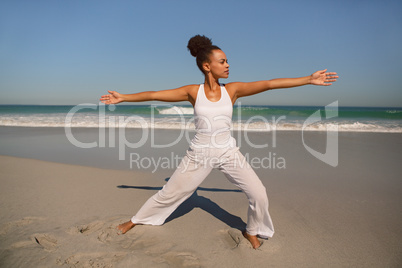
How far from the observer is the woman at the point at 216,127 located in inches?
110

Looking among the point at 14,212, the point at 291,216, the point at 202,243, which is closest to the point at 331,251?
the point at 291,216

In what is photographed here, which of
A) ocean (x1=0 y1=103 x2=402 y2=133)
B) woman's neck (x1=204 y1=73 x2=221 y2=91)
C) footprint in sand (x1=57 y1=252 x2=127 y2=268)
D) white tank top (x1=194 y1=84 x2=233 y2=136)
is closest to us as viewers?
footprint in sand (x1=57 y1=252 x2=127 y2=268)

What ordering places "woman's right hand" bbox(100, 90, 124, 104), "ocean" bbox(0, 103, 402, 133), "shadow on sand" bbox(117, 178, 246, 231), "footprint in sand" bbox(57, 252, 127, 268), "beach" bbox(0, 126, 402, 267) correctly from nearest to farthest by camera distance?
"footprint in sand" bbox(57, 252, 127, 268)
"beach" bbox(0, 126, 402, 267)
"woman's right hand" bbox(100, 90, 124, 104)
"shadow on sand" bbox(117, 178, 246, 231)
"ocean" bbox(0, 103, 402, 133)

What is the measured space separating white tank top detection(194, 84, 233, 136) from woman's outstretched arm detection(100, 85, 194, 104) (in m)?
0.21

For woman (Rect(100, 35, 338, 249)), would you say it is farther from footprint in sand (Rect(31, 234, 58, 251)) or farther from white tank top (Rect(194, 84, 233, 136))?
footprint in sand (Rect(31, 234, 58, 251))

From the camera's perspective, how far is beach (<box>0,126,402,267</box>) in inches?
105

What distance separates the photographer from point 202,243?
2977 millimetres

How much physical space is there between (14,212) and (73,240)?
1.33 metres

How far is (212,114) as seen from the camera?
2785 millimetres

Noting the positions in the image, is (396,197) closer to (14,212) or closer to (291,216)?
(291,216)

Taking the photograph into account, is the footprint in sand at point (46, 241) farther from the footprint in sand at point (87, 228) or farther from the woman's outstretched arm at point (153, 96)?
the woman's outstretched arm at point (153, 96)

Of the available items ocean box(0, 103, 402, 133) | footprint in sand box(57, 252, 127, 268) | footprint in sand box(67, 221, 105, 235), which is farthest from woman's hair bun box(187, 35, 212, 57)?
ocean box(0, 103, 402, 133)

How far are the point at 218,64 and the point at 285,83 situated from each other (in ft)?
2.52

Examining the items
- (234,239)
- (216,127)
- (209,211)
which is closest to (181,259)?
(234,239)
